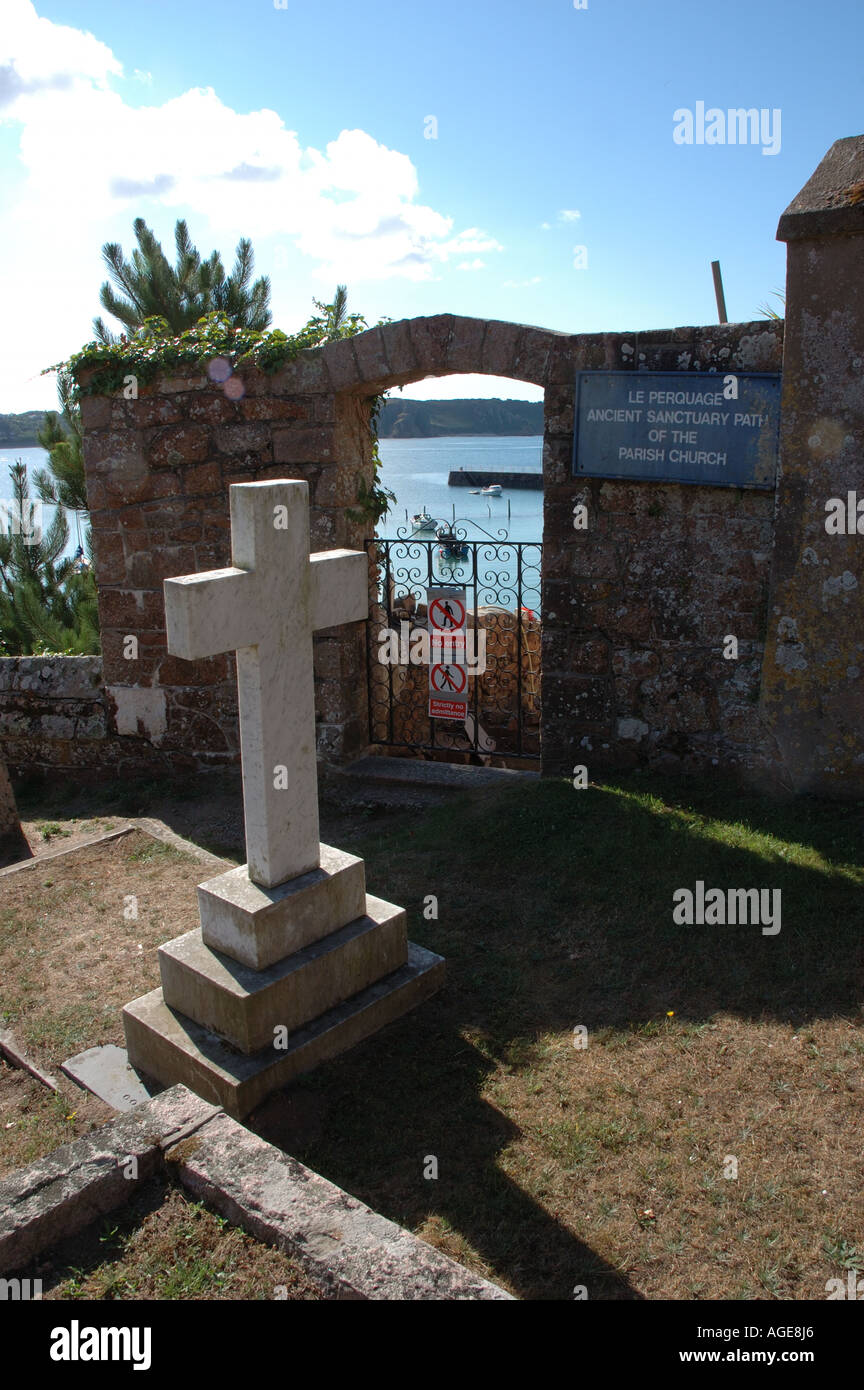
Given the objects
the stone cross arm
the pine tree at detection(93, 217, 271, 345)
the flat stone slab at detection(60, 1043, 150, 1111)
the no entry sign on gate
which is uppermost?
the pine tree at detection(93, 217, 271, 345)

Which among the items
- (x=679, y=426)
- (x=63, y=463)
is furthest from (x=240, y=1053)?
(x=63, y=463)

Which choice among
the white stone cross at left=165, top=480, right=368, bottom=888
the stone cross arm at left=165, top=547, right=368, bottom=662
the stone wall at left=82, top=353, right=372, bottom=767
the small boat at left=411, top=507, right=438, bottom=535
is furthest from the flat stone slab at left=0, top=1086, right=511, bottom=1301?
the small boat at left=411, top=507, right=438, bottom=535

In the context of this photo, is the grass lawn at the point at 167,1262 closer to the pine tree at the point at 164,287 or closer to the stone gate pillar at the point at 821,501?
the stone gate pillar at the point at 821,501

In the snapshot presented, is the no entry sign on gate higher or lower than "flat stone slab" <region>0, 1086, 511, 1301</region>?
higher

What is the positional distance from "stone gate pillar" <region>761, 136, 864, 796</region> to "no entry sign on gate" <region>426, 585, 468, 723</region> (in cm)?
173

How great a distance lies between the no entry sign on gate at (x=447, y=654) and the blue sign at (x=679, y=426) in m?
1.12

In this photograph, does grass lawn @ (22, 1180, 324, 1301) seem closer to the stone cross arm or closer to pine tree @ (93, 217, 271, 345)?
the stone cross arm

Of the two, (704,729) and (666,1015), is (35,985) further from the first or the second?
(704,729)

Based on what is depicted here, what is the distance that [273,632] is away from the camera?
3135 mm

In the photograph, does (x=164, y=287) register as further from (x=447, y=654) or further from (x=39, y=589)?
(x=447, y=654)

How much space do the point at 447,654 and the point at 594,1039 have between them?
286 centimetres

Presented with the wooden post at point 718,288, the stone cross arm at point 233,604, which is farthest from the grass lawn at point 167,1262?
the wooden post at point 718,288

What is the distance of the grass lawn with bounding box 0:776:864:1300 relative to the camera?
2535 mm

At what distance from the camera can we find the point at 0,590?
928 cm
